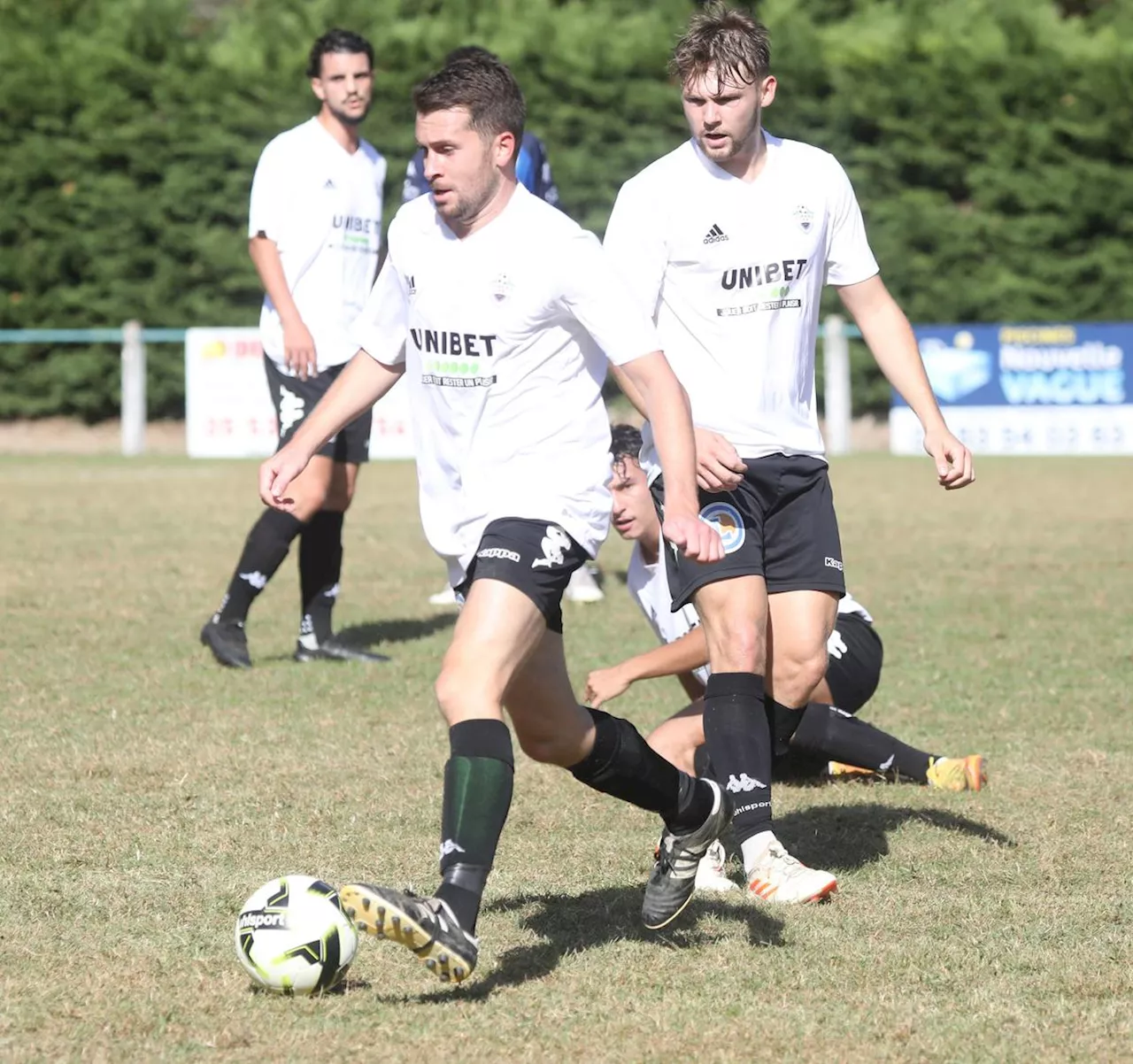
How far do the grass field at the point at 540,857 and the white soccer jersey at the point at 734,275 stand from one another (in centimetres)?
120

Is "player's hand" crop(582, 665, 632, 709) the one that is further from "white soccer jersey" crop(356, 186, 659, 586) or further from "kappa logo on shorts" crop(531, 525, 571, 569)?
"kappa logo on shorts" crop(531, 525, 571, 569)

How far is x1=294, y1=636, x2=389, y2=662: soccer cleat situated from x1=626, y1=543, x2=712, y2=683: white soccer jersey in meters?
2.14

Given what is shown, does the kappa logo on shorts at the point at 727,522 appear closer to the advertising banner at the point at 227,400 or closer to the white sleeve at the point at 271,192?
the white sleeve at the point at 271,192

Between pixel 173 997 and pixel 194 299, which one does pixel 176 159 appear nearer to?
pixel 194 299

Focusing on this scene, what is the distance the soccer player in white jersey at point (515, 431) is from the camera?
3850 millimetres

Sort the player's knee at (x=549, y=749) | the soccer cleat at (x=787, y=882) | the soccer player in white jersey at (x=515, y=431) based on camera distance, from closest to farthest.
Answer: the soccer player in white jersey at (x=515, y=431)
the player's knee at (x=549, y=749)
the soccer cleat at (x=787, y=882)

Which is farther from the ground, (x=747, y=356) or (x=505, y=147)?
(x=505, y=147)

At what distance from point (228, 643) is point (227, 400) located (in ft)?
43.0

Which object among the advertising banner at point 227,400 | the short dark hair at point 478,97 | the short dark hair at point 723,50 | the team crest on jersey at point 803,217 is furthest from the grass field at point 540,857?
the advertising banner at point 227,400

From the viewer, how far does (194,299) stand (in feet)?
75.4

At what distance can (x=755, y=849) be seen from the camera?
4508 millimetres

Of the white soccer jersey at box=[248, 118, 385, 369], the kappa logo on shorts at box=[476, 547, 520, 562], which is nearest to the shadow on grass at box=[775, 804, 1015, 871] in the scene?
the kappa logo on shorts at box=[476, 547, 520, 562]

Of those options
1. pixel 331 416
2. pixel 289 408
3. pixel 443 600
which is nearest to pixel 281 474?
pixel 331 416

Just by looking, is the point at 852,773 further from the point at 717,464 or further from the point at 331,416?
the point at 331,416
